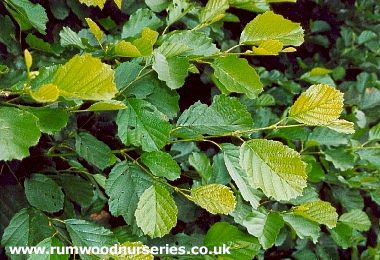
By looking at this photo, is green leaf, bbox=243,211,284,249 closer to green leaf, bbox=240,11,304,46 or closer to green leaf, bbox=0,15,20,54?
green leaf, bbox=240,11,304,46

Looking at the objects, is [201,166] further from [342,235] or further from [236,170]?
[342,235]

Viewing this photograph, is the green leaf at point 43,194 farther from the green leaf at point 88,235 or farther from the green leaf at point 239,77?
the green leaf at point 239,77

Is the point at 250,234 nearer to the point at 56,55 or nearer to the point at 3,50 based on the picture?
the point at 56,55

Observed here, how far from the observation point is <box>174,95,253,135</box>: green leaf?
0.91 meters

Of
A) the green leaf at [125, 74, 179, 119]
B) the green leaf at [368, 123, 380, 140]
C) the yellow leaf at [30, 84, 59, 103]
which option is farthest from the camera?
the green leaf at [368, 123, 380, 140]

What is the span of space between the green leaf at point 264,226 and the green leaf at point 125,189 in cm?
26

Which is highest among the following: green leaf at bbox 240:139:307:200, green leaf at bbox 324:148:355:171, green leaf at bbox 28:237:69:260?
green leaf at bbox 240:139:307:200

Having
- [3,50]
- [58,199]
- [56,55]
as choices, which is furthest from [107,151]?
[3,50]

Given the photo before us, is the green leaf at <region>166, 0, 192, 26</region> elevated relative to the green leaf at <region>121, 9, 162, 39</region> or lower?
elevated

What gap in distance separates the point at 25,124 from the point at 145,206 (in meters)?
0.28

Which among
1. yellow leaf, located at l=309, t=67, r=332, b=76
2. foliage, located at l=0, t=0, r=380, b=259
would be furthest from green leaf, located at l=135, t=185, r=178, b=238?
yellow leaf, located at l=309, t=67, r=332, b=76

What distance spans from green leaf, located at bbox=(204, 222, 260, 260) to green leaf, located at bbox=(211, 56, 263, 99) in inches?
11.7

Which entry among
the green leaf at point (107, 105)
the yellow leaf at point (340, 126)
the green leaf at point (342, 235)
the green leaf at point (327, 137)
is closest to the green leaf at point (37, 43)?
the green leaf at point (107, 105)

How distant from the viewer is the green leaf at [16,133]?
0.59m
